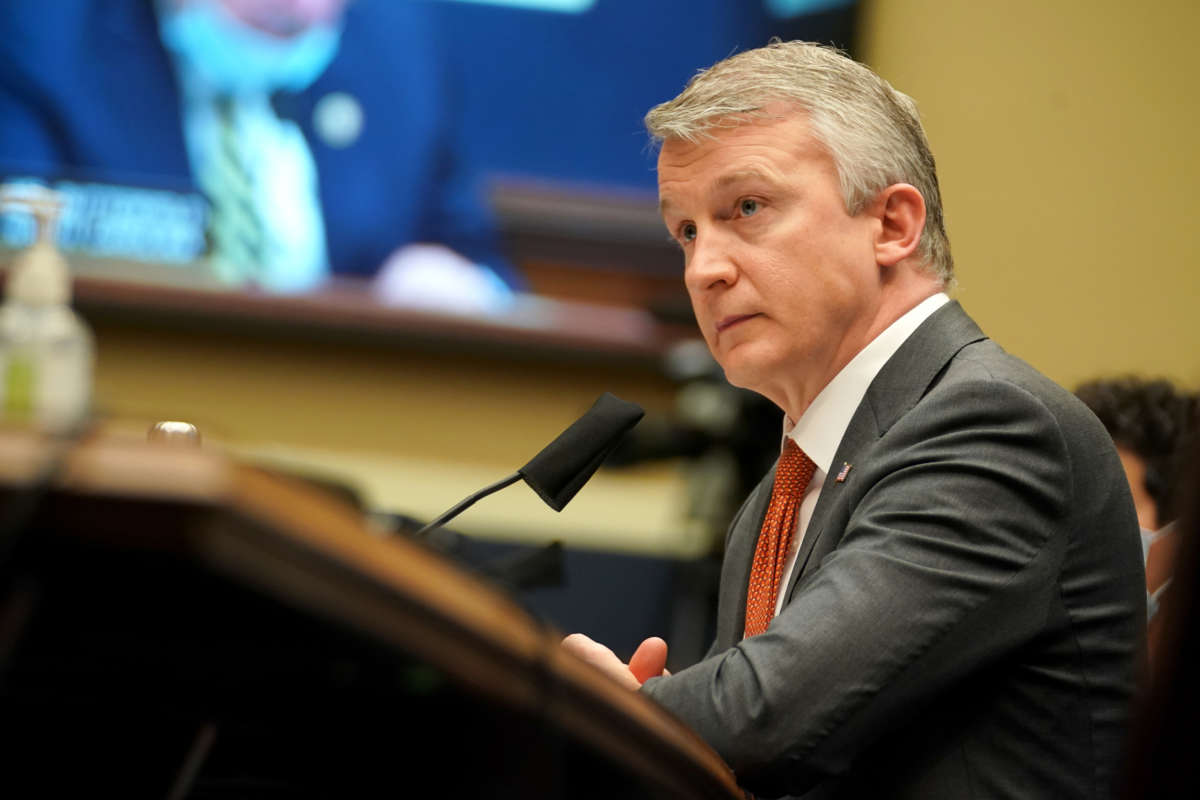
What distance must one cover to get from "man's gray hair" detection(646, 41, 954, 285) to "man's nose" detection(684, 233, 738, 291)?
0.11 metres

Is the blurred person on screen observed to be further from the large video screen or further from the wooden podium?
the wooden podium

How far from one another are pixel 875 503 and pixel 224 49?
2.38m

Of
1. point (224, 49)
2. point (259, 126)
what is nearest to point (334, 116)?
point (259, 126)

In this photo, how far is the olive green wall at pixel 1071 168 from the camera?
10.9 feet

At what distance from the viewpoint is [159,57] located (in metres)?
3.03

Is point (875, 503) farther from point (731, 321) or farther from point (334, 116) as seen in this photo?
point (334, 116)

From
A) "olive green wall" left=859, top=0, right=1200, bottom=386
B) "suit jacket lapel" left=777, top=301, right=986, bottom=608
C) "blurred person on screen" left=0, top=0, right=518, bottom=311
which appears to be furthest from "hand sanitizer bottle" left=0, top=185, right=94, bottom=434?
"olive green wall" left=859, top=0, right=1200, bottom=386

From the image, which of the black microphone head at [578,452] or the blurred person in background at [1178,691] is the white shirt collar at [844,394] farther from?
the blurred person in background at [1178,691]

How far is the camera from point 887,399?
4.25ft

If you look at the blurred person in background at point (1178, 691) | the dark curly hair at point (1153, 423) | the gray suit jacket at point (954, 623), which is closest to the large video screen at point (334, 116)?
the dark curly hair at point (1153, 423)

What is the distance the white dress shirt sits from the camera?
1375 mm

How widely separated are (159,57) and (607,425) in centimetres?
225

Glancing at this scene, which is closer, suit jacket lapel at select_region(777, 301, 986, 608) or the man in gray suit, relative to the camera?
the man in gray suit

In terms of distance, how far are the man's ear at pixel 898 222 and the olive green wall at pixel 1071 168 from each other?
77.5 inches
